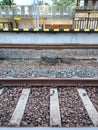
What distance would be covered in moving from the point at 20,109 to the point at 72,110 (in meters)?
0.91

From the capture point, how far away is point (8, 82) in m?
3.95

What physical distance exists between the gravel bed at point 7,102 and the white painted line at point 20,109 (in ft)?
0.27

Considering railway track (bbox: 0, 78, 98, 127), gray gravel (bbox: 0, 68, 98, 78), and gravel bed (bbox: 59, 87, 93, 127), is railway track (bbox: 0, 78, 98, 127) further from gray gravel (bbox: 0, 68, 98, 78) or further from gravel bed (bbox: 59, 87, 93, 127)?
gray gravel (bbox: 0, 68, 98, 78)

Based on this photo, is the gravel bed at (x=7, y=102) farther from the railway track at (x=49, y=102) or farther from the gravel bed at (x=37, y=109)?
the gravel bed at (x=37, y=109)

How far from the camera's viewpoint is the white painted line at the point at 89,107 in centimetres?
255

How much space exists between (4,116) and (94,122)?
1431 millimetres

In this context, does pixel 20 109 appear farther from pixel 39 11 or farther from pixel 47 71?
pixel 39 11

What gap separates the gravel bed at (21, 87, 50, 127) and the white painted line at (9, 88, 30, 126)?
7cm

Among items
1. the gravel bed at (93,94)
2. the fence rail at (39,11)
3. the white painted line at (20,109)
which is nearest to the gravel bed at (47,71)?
the gravel bed at (93,94)

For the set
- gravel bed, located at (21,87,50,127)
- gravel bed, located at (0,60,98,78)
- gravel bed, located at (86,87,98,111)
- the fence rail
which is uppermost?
the fence rail

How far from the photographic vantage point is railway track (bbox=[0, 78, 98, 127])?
8.27ft

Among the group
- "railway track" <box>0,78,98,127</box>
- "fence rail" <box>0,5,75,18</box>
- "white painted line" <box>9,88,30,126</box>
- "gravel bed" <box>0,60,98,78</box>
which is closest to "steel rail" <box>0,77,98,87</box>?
"railway track" <box>0,78,98,127</box>

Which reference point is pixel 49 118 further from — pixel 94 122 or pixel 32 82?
pixel 32 82

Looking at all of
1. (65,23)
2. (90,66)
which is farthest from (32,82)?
(65,23)
